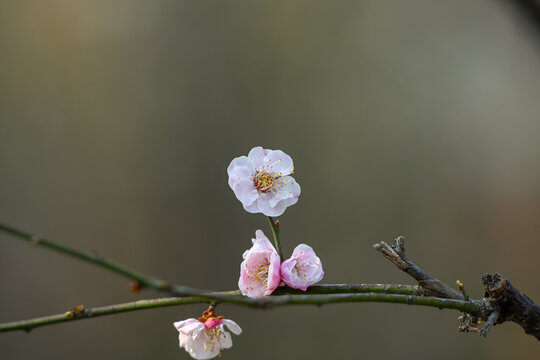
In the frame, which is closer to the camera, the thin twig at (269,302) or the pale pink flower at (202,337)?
the thin twig at (269,302)

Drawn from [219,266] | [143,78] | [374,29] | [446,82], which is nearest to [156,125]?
[143,78]

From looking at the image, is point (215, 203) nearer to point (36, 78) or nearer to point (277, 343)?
point (277, 343)

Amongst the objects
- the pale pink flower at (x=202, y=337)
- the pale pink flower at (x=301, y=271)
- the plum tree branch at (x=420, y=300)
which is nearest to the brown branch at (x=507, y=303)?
the plum tree branch at (x=420, y=300)

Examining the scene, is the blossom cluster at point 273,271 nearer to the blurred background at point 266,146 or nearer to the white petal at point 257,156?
the white petal at point 257,156

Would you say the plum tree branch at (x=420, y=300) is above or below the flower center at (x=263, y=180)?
below

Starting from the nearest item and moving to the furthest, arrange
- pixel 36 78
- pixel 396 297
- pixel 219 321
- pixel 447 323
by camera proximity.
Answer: pixel 396 297 → pixel 219 321 → pixel 447 323 → pixel 36 78
